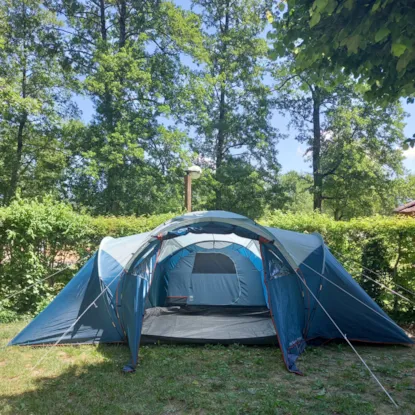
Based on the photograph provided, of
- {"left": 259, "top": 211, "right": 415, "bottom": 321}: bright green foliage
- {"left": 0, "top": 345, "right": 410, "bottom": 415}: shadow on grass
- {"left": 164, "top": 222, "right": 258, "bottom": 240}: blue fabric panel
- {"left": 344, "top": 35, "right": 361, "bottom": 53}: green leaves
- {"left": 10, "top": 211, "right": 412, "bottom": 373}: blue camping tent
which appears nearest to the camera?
{"left": 344, "top": 35, "right": 361, "bottom": 53}: green leaves

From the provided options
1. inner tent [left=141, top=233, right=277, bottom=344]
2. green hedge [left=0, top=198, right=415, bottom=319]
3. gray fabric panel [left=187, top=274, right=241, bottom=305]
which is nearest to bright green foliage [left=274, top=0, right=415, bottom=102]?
green hedge [left=0, top=198, right=415, bottom=319]

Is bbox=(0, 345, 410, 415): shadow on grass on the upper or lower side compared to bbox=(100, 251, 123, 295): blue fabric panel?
lower

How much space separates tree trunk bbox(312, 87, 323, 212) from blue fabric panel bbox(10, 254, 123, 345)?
501 inches

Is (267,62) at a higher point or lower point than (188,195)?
higher

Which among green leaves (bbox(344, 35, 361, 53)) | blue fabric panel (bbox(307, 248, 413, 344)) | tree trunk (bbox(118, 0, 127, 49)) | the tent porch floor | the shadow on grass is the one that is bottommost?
the shadow on grass

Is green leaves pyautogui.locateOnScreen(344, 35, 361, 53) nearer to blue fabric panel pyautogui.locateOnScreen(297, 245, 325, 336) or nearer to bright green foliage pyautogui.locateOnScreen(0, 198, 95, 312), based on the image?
blue fabric panel pyautogui.locateOnScreen(297, 245, 325, 336)

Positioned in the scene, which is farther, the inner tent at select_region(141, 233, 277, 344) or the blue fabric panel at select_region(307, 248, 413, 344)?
the inner tent at select_region(141, 233, 277, 344)

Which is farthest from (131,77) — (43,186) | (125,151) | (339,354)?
(339,354)

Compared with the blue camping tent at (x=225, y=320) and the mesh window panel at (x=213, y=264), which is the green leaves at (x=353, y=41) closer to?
the blue camping tent at (x=225, y=320)

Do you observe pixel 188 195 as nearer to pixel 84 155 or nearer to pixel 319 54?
pixel 319 54

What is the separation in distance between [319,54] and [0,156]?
1432 centimetres

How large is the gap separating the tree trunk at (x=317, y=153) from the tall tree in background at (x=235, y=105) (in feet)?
5.78

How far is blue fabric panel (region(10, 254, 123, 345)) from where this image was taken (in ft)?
15.0

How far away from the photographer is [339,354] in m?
4.43
